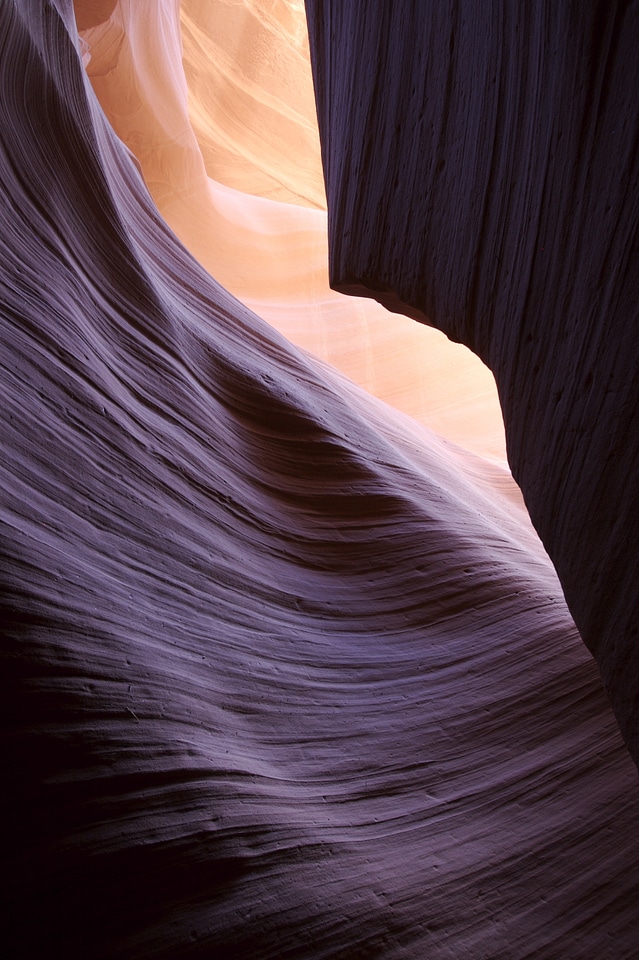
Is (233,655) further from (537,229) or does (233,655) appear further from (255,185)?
A: (255,185)

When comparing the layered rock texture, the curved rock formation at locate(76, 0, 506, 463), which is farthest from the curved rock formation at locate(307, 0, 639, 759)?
the curved rock formation at locate(76, 0, 506, 463)

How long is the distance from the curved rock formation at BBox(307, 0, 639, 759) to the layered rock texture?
346 mm

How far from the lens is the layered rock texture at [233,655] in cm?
142

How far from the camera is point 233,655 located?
1.88 meters

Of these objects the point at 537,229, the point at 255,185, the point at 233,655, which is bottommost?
the point at 233,655

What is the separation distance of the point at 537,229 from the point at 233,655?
4.00 ft

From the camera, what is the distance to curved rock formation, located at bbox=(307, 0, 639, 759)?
138 centimetres

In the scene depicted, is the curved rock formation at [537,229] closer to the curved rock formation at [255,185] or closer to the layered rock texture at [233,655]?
the layered rock texture at [233,655]

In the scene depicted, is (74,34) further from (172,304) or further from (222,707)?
(222,707)

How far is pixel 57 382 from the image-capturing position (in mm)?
1890

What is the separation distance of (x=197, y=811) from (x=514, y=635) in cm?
135

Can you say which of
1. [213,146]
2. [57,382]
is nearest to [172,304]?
[57,382]

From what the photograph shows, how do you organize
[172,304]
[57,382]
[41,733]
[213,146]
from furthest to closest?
[213,146] → [172,304] → [57,382] → [41,733]


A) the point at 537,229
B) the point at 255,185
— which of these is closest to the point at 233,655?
the point at 537,229
